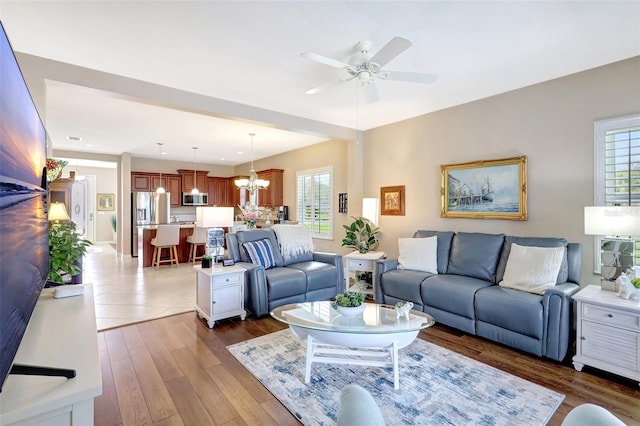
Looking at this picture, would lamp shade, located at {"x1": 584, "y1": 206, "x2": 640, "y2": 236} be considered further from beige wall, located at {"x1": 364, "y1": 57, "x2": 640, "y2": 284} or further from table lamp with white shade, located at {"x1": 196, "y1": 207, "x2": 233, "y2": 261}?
table lamp with white shade, located at {"x1": 196, "y1": 207, "x2": 233, "y2": 261}

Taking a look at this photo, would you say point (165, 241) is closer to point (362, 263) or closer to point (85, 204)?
point (362, 263)

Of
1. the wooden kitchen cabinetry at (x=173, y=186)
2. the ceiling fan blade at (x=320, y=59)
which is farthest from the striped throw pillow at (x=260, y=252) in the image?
the wooden kitchen cabinetry at (x=173, y=186)

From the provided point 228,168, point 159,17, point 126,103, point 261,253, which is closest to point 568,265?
point 261,253

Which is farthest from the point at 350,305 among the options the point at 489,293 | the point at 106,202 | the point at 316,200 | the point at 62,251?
the point at 106,202

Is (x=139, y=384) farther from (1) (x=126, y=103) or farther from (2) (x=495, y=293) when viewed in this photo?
(1) (x=126, y=103)

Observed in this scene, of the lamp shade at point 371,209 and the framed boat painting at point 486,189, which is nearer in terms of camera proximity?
the framed boat painting at point 486,189

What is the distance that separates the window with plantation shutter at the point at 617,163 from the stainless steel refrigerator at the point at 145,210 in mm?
8803

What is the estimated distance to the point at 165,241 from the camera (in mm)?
6637

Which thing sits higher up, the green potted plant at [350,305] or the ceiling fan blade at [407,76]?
the ceiling fan blade at [407,76]

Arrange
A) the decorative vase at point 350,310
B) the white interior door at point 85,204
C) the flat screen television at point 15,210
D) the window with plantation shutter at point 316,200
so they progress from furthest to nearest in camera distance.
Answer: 1. the white interior door at point 85,204
2. the window with plantation shutter at point 316,200
3. the decorative vase at point 350,310
4. the flat screen television at point 15,210

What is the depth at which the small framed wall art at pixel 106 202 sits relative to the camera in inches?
419

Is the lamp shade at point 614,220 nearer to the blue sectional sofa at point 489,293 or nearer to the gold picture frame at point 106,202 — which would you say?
the blue sectional sofa at point 489,293

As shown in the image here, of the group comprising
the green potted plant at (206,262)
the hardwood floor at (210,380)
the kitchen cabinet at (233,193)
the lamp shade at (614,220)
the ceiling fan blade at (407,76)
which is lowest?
the hardwood floor at (210,380)

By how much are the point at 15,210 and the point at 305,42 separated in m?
2.31
